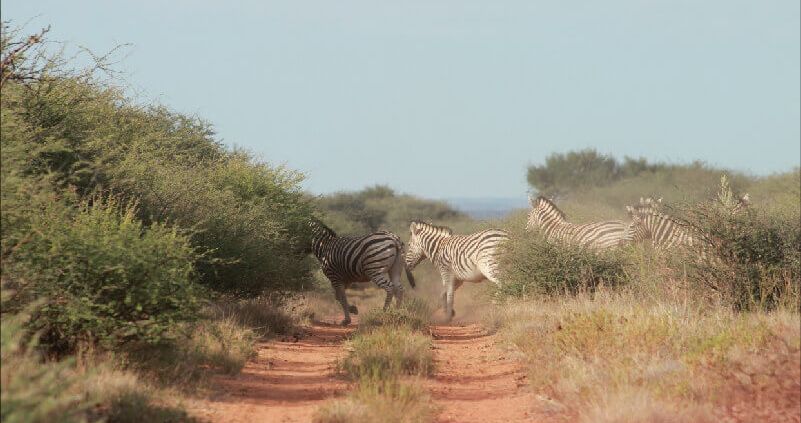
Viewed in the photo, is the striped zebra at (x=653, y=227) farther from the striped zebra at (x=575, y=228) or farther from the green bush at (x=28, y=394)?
the green bush at (x=28, y=394)

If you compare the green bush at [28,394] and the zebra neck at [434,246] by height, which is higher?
the zebra neck at [434,246]

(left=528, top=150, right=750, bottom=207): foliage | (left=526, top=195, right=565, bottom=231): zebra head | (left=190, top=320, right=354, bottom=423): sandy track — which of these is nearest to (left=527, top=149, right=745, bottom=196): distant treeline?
(left=528, top=150, right=750, bottom=207): foliage

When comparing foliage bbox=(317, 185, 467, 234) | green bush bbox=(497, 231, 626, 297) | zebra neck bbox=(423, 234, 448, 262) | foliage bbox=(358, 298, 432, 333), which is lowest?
foliage bbox=(358, 298, 432, 333)

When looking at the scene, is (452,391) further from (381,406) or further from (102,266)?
(102,266)

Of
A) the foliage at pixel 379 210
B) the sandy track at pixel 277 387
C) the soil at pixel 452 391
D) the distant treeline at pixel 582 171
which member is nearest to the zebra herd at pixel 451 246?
the sandy track at pixel 277 387

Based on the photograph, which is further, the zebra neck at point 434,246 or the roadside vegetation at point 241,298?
the zebra neck at point 434,246

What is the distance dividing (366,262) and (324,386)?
9.38 metres

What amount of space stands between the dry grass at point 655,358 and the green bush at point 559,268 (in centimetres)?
456

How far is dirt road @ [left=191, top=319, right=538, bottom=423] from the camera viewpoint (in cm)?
1077

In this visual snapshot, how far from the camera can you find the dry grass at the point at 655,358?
965 cm

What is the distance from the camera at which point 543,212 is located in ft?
83.1

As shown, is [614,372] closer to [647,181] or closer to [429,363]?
[429,363]

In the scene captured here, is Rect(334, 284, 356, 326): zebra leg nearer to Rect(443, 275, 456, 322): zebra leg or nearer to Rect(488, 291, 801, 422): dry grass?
Rect(443, 275, 456, 322): zebra leg

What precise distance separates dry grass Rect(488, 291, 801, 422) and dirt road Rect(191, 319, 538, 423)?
1.57ft
